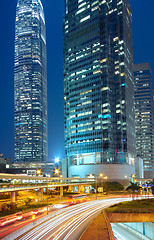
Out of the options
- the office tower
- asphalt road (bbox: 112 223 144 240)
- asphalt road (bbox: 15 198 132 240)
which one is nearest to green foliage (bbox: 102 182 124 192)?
the office tower

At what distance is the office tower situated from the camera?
172875 millimetres

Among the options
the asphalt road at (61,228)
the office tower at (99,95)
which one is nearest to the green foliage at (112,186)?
the office tower at (99,95)

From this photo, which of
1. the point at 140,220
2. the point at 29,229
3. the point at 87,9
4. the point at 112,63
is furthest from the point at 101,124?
the point at 29,229

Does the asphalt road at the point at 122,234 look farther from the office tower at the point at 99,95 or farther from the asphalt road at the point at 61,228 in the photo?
the office tower at the point at 99,95

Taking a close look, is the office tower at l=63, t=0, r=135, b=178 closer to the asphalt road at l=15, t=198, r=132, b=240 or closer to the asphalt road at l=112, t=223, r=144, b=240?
the asphalt road at l=112, t=223, r=144, b=240


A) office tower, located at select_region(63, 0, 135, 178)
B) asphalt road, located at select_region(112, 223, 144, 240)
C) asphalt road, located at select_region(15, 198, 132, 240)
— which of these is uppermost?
office tower, located at select_region(63, 0, 135, 178)

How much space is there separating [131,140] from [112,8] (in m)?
98.5

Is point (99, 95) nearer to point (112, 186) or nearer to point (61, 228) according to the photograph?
point (112, 186)

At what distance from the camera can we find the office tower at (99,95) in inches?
6806

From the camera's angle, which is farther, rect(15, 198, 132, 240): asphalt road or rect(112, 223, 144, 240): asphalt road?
rect(112, 223, 144, 240): asphalt road

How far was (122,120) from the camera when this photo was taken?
7165 inches

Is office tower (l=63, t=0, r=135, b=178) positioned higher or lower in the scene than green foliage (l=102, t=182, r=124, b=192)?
higher

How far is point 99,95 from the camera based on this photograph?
6969 inches

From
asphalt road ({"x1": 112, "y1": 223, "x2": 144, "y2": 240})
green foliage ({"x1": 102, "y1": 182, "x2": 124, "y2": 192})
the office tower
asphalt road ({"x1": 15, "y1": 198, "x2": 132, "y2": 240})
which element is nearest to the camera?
asphalt road ({"x1": 15, "y1": 198, "x2": 132, "y2": 240})
